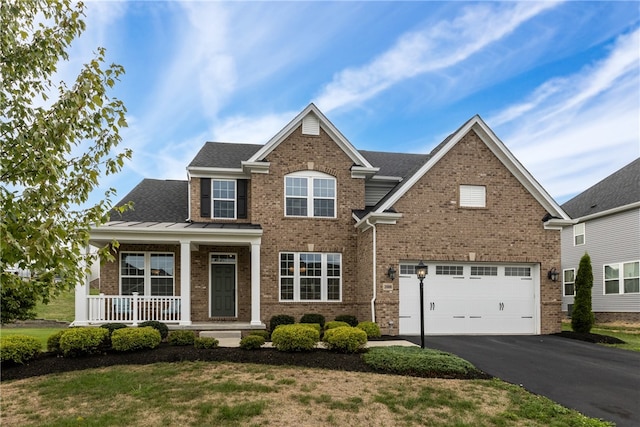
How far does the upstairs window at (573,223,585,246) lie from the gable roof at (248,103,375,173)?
13.8 meters

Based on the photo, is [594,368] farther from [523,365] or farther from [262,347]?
[262,347]

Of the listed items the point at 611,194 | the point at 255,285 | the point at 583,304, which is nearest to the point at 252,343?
the point at 255,285

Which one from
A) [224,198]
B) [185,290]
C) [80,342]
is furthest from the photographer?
[224,198]

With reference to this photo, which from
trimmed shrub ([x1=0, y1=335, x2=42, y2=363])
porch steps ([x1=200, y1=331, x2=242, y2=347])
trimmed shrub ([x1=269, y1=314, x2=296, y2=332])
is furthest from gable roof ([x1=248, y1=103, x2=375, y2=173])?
trimmed shrub ([x1=0, y1=335, x2=42, y2=363])

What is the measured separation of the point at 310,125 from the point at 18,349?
36.6 feet

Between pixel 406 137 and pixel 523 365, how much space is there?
573 inches

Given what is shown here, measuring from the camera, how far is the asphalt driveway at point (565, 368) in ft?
23.3

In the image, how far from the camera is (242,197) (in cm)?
1642

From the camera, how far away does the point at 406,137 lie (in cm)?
2222

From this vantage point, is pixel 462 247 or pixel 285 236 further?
pixel 285 236

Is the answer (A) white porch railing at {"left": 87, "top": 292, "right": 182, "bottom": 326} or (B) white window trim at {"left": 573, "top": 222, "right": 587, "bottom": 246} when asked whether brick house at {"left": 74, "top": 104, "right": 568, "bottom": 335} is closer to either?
(A) white porch railing at {"left": 87, "top": 292, "right": 182, "bottom": 326}

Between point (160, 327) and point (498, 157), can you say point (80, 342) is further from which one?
point (498, 157)

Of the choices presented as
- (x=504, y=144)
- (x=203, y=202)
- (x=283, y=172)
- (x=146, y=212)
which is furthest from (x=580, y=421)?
(x=146, y=212)

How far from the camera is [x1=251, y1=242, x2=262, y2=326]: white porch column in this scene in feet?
46.1
